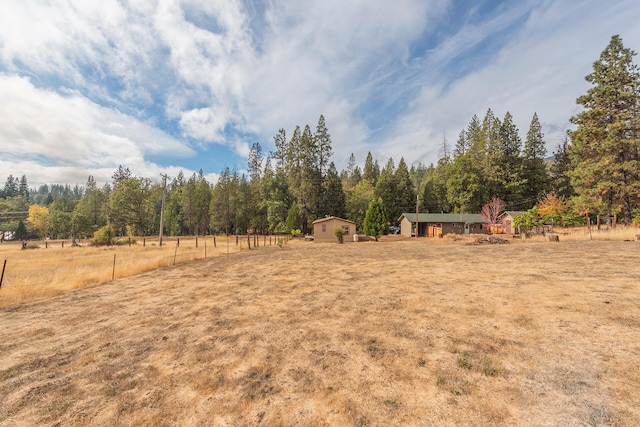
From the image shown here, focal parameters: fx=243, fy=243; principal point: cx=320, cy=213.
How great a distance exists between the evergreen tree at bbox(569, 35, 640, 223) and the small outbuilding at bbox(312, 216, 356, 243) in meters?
25.8

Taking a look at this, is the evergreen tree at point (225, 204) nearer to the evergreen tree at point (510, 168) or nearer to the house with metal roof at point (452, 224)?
the house with metal roof at point (452, 224)

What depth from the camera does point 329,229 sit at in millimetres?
34844

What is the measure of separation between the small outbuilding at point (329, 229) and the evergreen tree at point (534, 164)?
36557 millimetres

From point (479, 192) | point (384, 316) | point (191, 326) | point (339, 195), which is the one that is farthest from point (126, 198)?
point (479, 192)

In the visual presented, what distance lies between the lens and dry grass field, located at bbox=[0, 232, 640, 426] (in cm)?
325

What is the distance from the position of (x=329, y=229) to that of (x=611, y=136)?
30.7m

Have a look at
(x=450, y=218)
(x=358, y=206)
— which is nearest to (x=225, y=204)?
(x=358, y=206)

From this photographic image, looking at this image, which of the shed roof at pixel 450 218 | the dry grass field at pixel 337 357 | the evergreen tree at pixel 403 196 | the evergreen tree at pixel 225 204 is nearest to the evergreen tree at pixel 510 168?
the shed roof at pixel 450 218

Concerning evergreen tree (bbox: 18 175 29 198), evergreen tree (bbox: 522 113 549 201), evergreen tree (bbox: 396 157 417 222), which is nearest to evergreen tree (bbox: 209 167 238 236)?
evergreen tree (bbox: 396 157 417 222)

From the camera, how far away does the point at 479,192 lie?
4766cm

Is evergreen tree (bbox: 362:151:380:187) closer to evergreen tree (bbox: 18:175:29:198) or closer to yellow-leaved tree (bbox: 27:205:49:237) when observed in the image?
yellow-leaved tree (bbox: 27:205:49:237)

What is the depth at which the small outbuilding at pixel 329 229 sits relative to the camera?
3462 cm

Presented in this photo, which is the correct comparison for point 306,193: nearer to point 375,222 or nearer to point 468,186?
point 375,222

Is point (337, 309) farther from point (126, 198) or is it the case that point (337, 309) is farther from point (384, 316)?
point (126, 198)
